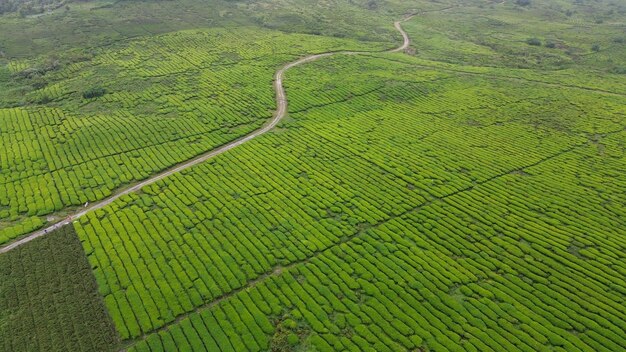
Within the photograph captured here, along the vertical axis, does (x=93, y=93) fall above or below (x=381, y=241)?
below

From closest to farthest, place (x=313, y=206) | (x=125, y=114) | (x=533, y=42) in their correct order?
(x=313, y=206) < (x=125, y=114) < (x=533, y=42)

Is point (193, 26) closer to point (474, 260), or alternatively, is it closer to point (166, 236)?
point (166, 236)

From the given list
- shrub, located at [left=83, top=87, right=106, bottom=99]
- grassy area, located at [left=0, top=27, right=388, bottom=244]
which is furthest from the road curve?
shrub, located at [left=83, top=87, right=106, bottom=99]

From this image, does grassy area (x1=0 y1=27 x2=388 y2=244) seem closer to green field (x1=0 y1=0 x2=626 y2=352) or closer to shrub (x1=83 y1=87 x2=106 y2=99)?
shrub (x1=83 y1=87 x2=106 y2=99)

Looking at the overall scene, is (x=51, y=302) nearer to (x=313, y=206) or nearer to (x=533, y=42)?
(x=313, y=206)

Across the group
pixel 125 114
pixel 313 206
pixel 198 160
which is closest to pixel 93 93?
pixel 125 114

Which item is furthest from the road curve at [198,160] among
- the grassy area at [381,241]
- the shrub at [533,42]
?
the shrub at [533,42]
